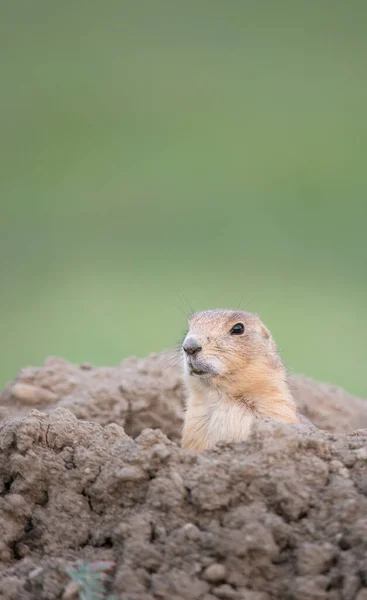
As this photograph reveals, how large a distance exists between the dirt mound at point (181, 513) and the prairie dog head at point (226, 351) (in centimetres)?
98

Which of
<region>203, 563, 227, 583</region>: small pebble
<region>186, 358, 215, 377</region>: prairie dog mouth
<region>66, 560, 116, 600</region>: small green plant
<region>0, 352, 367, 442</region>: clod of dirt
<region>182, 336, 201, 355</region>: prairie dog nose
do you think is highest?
<region>0, 352, 367, 442</region>: clod of dirt

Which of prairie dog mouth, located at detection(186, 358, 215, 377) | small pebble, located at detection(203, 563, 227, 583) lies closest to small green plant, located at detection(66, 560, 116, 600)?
small pebble, located at detection(203, 563, 227, 583)

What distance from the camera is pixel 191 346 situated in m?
3.90

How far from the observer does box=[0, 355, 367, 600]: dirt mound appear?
223cm

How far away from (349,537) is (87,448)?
0.96 metres

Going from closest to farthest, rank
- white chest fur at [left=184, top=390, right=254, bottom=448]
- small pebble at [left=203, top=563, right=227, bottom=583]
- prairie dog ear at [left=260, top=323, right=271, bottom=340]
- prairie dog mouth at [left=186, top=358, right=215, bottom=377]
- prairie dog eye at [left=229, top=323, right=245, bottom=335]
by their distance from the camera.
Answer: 1. small pebble at [left=203, top=563, right=227, bottom=583]
2. white chest fur at [left=184, top=390, right=254, bottom=448]
3. prairie dog mouth at [left=186, top=358, right=215, bottom=377]
4. prairie dog eye at [left=229, top=323, right=245, bottom=335]
5. prairie dog ear at [left=260, top=323, right=271, bottom=340]

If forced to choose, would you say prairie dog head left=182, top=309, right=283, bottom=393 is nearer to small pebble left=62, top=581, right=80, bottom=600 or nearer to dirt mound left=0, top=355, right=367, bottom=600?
dirt mound left=0, top=355, right=367, bottom=600

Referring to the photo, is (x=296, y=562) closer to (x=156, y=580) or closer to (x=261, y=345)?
(x=156, y=580)

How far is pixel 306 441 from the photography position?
266cm

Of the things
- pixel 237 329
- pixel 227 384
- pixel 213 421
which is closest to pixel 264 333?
pixel 237 329

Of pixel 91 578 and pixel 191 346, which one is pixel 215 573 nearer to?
pixel 91 578

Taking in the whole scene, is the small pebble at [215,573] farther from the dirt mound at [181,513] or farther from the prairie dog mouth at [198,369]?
the prairie dog mouth at [198,369]

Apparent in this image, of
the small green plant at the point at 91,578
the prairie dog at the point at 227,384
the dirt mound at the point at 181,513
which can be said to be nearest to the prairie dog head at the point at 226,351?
the prairie dog at the point at 227,384

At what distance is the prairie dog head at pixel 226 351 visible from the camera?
3.92 meters
